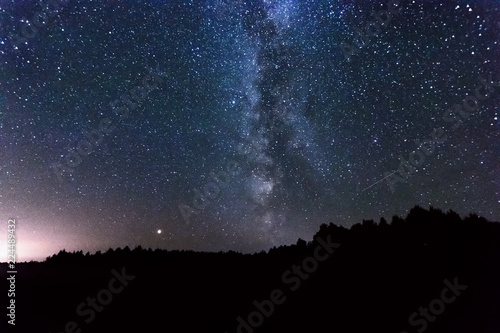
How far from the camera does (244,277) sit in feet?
39.0

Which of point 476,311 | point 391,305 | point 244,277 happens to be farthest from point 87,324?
point 476,311

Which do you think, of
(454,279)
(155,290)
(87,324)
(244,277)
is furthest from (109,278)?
(454,279)

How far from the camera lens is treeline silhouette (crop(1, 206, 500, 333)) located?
27.7ft

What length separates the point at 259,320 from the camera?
884 cm

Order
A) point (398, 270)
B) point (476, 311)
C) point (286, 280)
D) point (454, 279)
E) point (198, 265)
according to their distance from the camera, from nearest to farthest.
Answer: point (476, 311), point (454, 279), point (398, 270), point (286, 280), point (198, 265)

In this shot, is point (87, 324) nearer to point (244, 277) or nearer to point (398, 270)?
point (244, 277)

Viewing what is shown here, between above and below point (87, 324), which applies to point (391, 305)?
below

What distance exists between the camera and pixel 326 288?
1063 centimetres

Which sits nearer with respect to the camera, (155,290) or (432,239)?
(155,290)

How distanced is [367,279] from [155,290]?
22.7ft

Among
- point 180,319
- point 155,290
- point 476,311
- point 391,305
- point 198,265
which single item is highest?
point 198,265

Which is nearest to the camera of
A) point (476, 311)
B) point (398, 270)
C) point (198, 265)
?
point (476, 311)

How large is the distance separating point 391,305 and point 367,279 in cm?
131

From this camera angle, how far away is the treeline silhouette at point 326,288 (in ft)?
27.7
